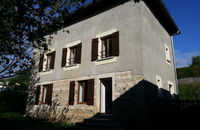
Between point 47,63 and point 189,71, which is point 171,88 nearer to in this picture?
point 47,63

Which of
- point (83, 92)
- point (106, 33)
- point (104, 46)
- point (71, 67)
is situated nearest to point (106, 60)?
point (104, 46)

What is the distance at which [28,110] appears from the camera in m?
13.1

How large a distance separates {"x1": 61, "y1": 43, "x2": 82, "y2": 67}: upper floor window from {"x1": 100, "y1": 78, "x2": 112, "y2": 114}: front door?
8.32 ft

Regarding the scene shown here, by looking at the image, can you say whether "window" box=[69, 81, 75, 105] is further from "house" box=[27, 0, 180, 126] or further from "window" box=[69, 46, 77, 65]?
"window" box=[69, 46, 77, 65]

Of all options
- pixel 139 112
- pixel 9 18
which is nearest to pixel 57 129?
pixel 139 112

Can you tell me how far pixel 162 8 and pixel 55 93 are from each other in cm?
880

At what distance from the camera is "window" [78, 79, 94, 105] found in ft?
29.4

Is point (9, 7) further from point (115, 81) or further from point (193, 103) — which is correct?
point (193, 103)

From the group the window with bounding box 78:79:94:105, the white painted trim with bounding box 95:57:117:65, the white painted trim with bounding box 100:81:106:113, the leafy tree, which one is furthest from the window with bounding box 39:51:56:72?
the leafy tree

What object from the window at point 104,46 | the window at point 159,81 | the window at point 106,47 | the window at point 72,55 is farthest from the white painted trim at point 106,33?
the window at point 159,81

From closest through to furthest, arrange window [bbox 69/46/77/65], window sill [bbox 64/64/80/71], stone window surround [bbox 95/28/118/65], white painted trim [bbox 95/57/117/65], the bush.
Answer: white painted trim [bbox 95/57/117/65] → stone window surround [bbox 95/28/118/65] → window sill [bbox 64/64/80/71] → window [bbox 69/46/77/65] → the bush

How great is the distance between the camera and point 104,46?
32.1 ft

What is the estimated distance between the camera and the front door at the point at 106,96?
8.84 m

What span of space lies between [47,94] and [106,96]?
4.71 m
